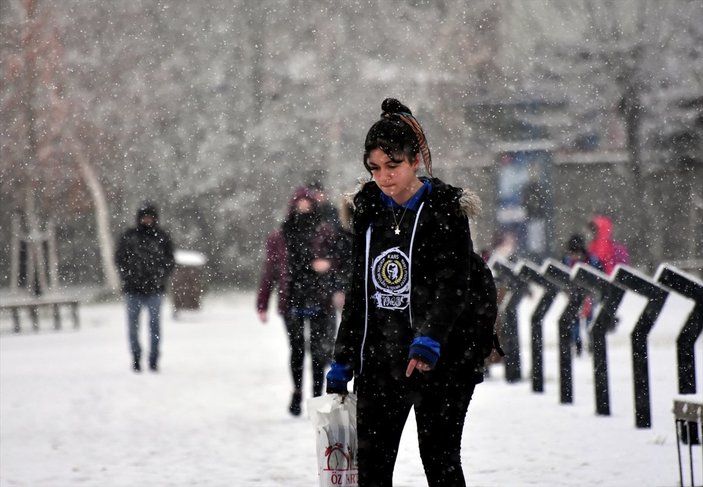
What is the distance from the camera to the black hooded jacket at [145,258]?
13570 mm

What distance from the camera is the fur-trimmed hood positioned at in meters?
4.04

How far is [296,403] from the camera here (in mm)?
9477

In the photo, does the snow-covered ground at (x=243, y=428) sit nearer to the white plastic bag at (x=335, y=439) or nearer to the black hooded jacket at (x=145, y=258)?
the black hooded jacket at (x=145, y=258)

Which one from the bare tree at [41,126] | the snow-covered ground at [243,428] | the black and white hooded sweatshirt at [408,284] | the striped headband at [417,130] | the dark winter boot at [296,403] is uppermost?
the bare tree at [41,126]

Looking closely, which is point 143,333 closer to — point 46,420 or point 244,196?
point 46,420

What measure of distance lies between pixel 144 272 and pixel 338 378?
9855mm

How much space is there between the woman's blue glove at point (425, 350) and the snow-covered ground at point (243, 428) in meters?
1.98

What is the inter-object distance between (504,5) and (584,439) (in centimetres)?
3469

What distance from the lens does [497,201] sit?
32.5 metres

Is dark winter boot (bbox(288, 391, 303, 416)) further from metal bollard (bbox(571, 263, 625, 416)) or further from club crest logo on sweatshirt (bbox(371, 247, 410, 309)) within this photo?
club crest logo on sweatshirt (bbox(371, 247, 410, 309))

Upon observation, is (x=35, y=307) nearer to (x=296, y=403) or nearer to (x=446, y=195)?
(x=296, y=403)

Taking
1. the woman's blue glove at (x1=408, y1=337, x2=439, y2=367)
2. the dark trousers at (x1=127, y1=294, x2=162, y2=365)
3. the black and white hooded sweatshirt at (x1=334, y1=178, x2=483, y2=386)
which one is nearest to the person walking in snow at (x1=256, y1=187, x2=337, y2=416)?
the dark trousers at (x1=127, y1=294, x2=162, y2=365)

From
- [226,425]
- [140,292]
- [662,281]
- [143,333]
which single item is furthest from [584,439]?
[143,333]

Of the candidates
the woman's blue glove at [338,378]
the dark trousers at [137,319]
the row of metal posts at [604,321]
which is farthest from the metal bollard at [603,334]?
the dark trousers at [137,319]
